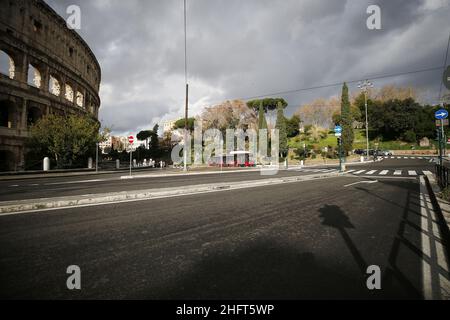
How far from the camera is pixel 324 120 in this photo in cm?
9006

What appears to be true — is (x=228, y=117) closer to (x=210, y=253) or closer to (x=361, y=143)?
(x=361, y=143)

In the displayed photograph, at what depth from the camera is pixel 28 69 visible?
26078mm

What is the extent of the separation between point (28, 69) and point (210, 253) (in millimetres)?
34309

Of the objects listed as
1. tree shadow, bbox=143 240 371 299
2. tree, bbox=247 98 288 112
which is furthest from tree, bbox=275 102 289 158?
tree shadow, bbox=143 240 371 299

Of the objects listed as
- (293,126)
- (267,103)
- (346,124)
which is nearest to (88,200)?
(346,124)

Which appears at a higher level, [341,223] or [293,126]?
[293,126]

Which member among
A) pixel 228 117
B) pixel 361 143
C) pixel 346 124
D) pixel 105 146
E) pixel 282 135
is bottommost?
pixel 361 143

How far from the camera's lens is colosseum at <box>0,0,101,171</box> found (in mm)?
23750

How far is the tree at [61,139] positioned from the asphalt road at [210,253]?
19.4 meters

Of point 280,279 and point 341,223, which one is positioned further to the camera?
point 341,223

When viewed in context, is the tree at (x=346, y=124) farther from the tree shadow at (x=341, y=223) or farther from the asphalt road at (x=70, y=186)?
the tree shadow at (x=341, y=223)

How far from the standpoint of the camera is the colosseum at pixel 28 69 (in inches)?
935

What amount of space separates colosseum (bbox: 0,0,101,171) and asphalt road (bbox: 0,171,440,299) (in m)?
25.5

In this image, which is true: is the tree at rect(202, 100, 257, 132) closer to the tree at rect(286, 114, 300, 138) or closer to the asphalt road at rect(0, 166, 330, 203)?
the tree at rect(286, 114, 300, 138)
